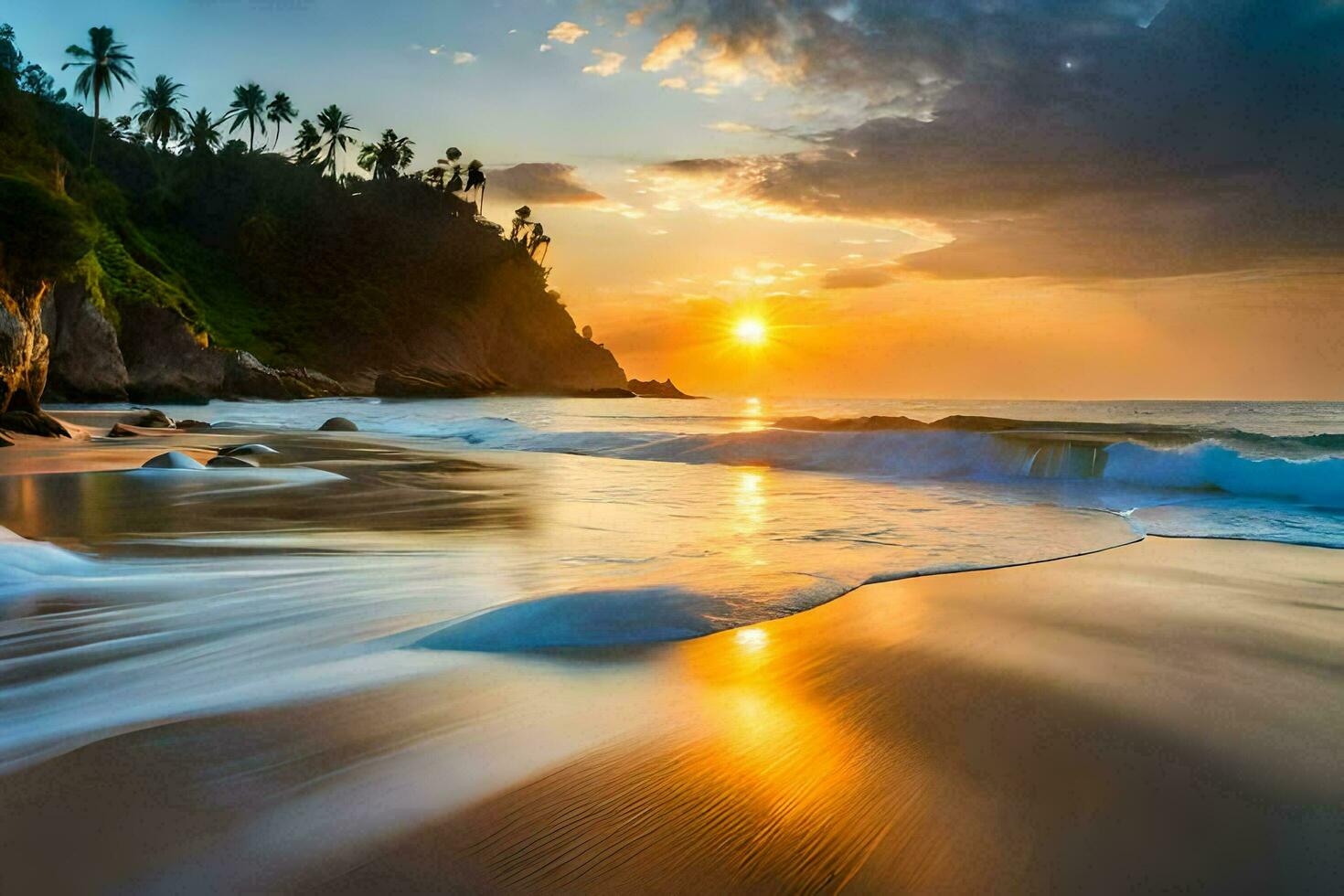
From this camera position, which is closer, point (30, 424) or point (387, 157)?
point (30, 424)

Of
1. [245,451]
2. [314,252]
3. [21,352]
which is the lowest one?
[245,451]

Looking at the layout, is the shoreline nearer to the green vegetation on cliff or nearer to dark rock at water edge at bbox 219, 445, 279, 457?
dark rock at water edge at bbox 219, 445, 279, 457

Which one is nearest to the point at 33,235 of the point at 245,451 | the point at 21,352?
the point at 21,352

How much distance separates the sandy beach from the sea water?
0.21 m

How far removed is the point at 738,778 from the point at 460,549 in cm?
331

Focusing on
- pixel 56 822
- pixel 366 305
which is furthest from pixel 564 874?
pixel 366 305

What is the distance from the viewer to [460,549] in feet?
15.8

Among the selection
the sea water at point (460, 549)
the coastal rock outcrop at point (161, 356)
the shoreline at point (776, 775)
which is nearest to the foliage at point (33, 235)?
the sea water at point (460, 549)

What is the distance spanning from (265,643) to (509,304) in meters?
91.8

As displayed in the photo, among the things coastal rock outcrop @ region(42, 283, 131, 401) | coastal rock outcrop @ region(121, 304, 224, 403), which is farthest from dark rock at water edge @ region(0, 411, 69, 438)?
coastal rock outcrop @ region(121, 304, 224, 403)

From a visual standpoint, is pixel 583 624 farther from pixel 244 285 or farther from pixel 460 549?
pixel 244 285

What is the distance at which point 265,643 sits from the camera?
2809 millimetres

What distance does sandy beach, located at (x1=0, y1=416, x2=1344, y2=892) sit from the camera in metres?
1.49

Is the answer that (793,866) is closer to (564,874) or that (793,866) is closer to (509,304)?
(564,874)
